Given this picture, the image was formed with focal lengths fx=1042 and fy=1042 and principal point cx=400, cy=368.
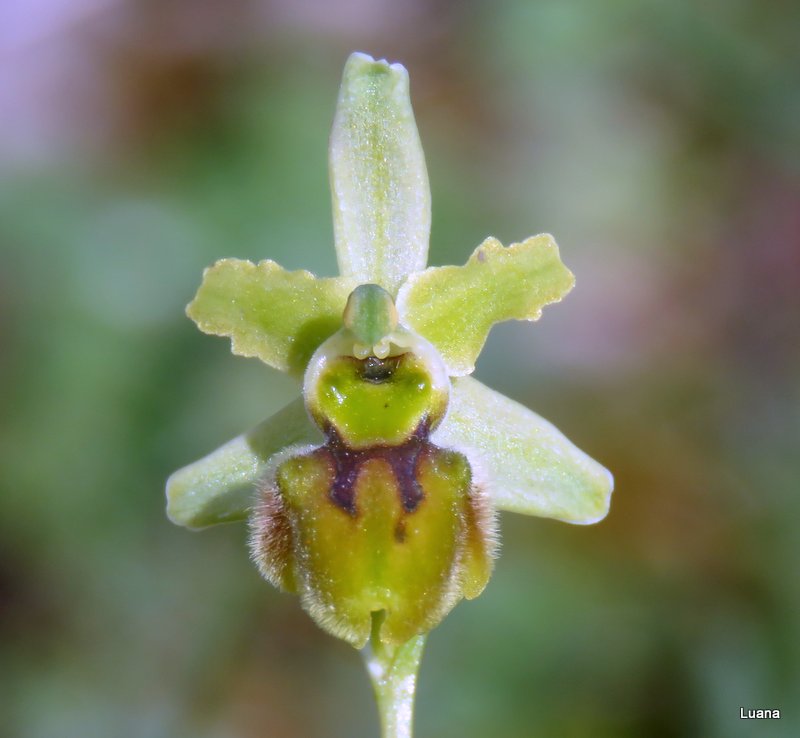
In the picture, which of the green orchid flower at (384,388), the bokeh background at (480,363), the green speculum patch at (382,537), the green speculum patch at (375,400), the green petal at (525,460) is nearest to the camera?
the green speculum patch at (382,537)

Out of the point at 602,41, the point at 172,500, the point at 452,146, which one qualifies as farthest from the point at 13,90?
the point at 172,500

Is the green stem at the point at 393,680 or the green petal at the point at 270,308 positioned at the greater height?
the green petal at the point at 270,308

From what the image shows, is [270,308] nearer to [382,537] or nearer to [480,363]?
[382,537]

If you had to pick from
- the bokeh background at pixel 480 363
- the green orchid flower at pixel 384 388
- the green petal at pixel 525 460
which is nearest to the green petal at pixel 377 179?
the green orchid flower at pixel 384 388

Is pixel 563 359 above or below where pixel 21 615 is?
above

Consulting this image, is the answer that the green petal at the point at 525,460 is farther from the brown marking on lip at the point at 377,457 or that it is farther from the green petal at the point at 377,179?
the green petal at the point at 377,179

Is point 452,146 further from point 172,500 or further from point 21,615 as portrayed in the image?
point 172,500
